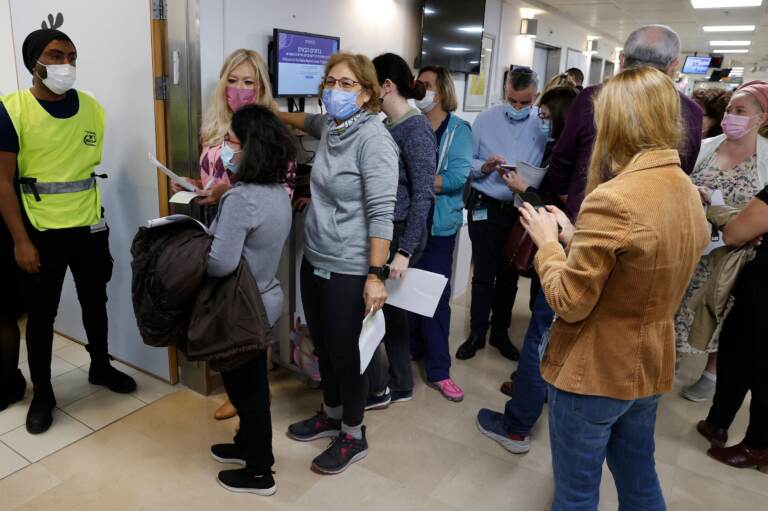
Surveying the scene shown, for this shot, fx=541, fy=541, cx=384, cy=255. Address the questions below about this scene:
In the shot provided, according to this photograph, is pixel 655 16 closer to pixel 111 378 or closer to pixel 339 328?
pixel 339 328

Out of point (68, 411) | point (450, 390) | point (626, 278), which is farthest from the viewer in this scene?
point (450, 390)

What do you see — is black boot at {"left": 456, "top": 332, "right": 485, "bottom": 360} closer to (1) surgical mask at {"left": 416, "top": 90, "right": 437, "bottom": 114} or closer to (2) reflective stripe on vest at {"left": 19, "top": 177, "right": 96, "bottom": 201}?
(1) surgical mask at {"left": 416, "top": 90, "right": 437, "bottom": 114}

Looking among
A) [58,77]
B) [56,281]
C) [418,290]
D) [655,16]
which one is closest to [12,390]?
[56,281]

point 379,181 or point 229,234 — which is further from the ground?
point 379,181

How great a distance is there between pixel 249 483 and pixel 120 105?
1.71m

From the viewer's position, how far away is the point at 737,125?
7.33ft

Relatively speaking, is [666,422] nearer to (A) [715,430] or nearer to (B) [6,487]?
(A) [715,430]

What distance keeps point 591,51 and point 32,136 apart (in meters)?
8.70

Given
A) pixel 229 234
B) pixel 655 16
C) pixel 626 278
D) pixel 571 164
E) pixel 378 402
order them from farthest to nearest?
pixel 655 16
pixel 378 402
pixel 571 164
pixel 229 234
pixel 626 278

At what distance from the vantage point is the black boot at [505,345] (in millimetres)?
3084

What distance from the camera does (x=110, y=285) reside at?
8.91ft

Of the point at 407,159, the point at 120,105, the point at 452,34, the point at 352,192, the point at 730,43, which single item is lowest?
the point at 352,192

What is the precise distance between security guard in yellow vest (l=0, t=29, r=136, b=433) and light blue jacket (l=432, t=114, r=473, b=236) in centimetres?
150

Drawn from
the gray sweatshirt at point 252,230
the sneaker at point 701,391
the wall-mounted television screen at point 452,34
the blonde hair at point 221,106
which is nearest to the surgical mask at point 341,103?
the gray sweatshirt at point 252,230
